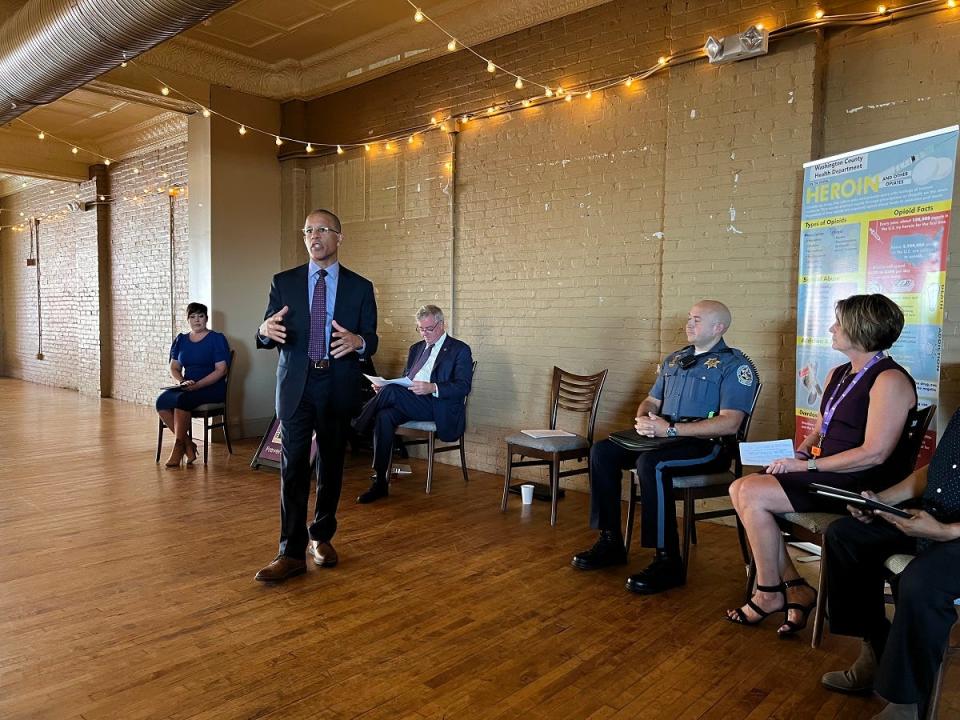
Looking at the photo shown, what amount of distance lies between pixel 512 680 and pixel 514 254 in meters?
3.63

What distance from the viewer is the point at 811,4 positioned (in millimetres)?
3957

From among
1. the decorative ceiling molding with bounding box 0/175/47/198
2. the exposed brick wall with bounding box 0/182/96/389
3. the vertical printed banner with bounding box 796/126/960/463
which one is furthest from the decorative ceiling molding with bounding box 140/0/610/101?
the decorative ceiling molding with bounding box 0/175/47/198

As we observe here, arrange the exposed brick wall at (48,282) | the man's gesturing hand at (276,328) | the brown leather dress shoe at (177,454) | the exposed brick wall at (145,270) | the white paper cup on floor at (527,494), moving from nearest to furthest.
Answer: the man's gesturing hand at (276,328)
the white paper cup on floor at (527,494)
the brown leather dress shoe at (177,454)
the exposed brick wall at (145,270)
the exposed brick wall at (48,282)

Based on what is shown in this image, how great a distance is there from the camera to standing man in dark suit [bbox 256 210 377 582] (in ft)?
10.6

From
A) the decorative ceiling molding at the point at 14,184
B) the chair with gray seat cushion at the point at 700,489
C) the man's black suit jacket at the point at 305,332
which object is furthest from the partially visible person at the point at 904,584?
the decorative ceiling molding at the point at 14,184

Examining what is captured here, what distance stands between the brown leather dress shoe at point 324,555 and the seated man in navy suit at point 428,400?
50.4 inches

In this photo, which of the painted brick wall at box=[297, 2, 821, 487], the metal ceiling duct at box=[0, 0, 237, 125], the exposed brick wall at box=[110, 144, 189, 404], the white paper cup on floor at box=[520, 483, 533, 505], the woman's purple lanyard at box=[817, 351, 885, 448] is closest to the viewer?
the woman's purple lanyard at box=[817, 351, 885, 448]

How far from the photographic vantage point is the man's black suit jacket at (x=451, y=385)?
4.96m

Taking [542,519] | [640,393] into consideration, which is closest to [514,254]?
[640,393]

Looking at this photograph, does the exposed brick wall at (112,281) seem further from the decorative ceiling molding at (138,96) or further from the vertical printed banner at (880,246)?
the vertical printed banner at (880,246)

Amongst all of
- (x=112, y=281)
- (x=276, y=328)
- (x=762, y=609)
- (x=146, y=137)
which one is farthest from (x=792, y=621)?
(x=112, y=281)

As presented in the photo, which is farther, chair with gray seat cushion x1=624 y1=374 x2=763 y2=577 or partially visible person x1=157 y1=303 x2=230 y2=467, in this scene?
partially visible person x1=157 y1=303 x2=230 y2=467

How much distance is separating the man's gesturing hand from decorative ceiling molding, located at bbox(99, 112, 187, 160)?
18.9ft

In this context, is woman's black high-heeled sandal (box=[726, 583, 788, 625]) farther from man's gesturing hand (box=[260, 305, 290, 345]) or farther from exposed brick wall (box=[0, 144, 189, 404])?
exposed brick wall (box=[0, 144, 189, 404])
